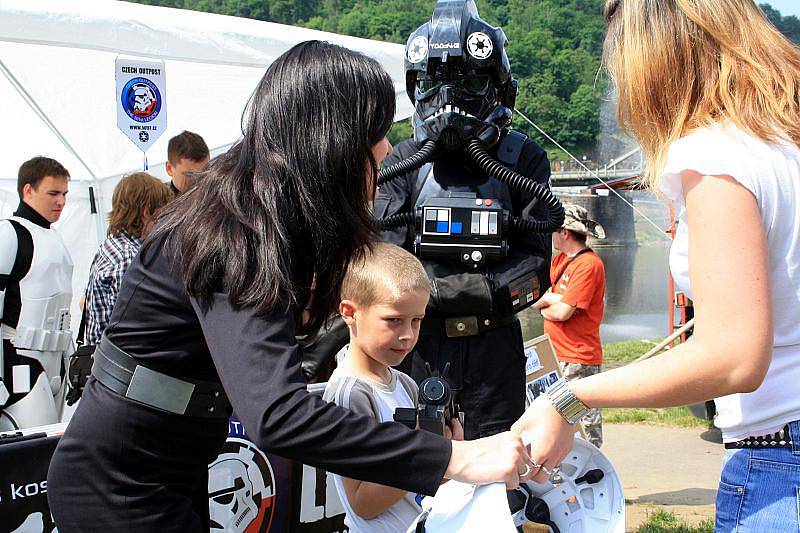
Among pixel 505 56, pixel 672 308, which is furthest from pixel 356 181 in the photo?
pixel 672 308

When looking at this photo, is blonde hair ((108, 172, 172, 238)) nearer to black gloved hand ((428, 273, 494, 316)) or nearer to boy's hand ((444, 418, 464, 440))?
black gloved hand ((428, 273, 494, 316))

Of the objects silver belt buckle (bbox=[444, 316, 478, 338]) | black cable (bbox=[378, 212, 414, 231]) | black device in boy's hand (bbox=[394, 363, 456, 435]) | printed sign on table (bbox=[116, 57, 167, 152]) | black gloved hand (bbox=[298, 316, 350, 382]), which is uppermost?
printed sign on table (bbox=[116, 57, 167, 152])

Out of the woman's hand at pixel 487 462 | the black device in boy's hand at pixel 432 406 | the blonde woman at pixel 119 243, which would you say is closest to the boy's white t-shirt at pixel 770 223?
the woman's hand at pixel 487 462

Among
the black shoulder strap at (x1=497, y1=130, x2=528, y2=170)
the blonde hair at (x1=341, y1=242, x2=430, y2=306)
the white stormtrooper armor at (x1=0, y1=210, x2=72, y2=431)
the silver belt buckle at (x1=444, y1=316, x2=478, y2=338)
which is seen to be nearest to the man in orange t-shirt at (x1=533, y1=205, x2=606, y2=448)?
the black shoulder strap at (x1=497, y1=130, x2=528, y2=170)

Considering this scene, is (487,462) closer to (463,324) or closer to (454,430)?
(454,430)

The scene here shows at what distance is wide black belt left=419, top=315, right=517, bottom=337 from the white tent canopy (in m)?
4.33

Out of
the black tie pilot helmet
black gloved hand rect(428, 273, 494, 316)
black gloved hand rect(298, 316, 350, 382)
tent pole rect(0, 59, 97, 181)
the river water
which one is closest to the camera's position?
black gloved hand rect(428, 273, 494, 316)

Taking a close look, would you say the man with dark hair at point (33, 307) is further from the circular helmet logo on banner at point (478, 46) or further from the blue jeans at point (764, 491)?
the blue jeans at point (764, 491)

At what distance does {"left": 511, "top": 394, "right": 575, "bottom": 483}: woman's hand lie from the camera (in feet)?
6.24

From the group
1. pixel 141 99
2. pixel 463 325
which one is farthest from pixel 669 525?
pixel 141 99

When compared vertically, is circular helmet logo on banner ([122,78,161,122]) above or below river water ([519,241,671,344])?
above

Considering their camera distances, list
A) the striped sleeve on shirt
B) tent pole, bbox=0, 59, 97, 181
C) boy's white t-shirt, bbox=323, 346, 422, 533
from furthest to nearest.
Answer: tent pole, bbox=0, 59, 97, 181 → the striped sleeve on shirt → boy's white t-shirt, bbox=323, 346, 422, 533

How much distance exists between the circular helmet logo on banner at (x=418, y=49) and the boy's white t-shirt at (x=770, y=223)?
260 cm

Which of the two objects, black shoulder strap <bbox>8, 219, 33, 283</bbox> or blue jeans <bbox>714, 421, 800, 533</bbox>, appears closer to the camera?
blue jeans <bbox>714, 421, 800, 533</bbox>
